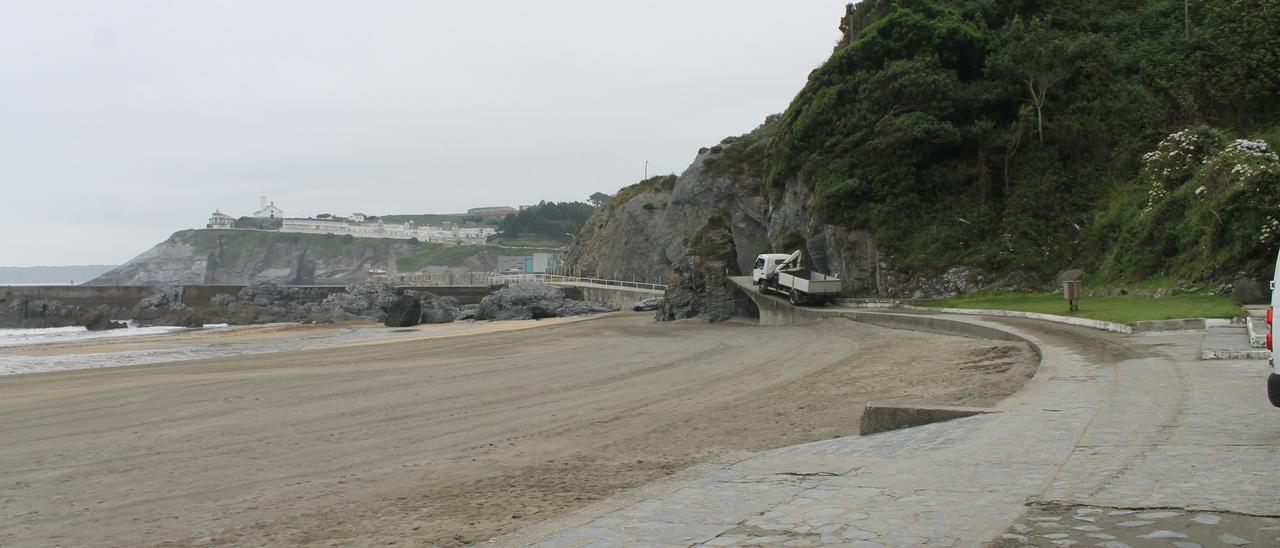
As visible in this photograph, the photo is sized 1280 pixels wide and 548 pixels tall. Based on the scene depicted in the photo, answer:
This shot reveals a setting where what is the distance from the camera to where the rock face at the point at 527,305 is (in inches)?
2242

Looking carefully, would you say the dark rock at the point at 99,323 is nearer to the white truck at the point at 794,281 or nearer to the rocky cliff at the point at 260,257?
the white truck at the point at 794,281

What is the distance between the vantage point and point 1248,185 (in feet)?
74.5

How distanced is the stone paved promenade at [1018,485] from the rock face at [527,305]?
4910cm

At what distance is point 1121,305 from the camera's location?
22.0m

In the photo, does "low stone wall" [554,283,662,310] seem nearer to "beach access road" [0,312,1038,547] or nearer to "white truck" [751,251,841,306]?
"white truck" [751,251,841,306]

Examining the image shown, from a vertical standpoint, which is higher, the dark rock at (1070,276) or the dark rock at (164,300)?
the dark rock at (1070,276)

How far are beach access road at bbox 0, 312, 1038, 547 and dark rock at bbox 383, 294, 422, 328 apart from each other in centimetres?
2710

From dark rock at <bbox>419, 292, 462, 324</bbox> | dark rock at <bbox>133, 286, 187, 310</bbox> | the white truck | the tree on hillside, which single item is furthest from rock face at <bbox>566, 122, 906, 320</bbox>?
dark rock at <bbox>133, 286, 187, 310</bbox>

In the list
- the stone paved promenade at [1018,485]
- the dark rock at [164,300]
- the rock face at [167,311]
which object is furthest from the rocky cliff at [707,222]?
the dark rock at [164,300]

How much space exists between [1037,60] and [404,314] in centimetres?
3492

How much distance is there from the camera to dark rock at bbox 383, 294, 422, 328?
5047 centimetres

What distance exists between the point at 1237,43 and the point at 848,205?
15.6 metres

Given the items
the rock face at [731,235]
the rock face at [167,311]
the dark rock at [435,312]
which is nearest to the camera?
the rock face at [731,235]

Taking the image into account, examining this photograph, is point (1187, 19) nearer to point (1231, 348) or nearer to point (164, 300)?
point (1231, 348)
